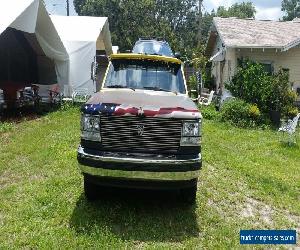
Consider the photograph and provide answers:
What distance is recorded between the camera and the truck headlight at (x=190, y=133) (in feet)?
19.5

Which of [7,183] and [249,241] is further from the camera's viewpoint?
[7,183]

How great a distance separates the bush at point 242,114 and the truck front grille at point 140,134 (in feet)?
34.5

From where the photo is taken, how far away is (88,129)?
602 cm

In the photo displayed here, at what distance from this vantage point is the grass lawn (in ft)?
18.4

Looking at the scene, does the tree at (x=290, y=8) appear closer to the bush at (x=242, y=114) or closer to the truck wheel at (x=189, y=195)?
the bush at (x=242, y=114)

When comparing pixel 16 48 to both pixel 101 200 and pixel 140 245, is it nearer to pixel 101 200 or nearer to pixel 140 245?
pixel 101 200

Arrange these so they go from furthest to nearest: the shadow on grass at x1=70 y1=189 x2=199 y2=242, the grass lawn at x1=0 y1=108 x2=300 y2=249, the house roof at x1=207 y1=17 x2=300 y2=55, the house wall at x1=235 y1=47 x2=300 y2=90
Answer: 1. the house wall at x1=235 y1=47 x2=300 y2=90
2. the house roof at x1=207 y1=17 x2=300 y2=55
3. the shadow on grass at x1=70 y1=189 x2=199 y2=242
4. the grass lawn at x1=0 y1=108 x2=300 y2=249

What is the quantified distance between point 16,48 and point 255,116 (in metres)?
12.6

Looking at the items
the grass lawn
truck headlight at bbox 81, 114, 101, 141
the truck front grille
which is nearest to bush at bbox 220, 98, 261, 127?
the grass lawn

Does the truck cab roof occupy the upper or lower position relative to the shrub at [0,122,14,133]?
upper

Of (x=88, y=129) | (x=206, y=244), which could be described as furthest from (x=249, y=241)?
(x=88, y=129)

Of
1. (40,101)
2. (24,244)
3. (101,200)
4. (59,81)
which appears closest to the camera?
(24,244)

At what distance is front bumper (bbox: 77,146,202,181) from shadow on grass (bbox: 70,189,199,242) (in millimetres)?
715

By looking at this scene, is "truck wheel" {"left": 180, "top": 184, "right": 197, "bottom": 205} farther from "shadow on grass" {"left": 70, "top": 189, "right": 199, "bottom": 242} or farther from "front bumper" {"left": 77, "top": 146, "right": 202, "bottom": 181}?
"front bumper" {"left": 77, "top": 146, "right": 202, "bottom": 181}
